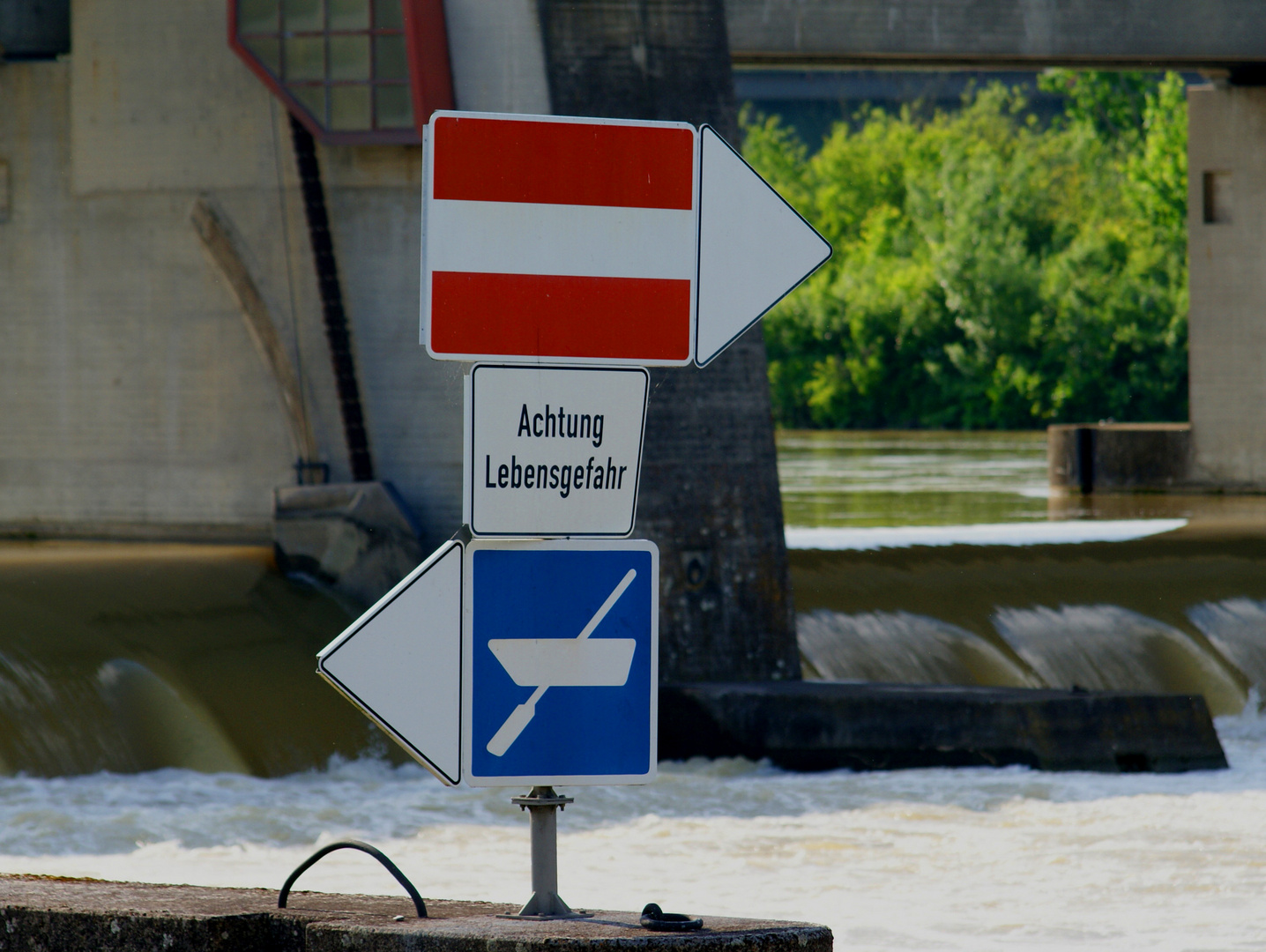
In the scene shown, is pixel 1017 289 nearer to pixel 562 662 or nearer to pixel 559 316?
pixel 559 316

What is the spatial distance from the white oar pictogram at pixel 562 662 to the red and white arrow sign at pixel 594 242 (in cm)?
49

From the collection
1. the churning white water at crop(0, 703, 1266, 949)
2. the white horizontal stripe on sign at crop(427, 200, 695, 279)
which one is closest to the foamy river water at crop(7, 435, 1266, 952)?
the churning white water at crop(0, 703, 1266, 949)

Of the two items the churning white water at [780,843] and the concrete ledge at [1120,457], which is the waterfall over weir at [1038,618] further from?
the concrete ledge at [1120,457]

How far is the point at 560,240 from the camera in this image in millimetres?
3533

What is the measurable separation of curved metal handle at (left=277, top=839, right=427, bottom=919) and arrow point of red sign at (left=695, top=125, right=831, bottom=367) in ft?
3.70

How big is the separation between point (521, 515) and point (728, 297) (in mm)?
631

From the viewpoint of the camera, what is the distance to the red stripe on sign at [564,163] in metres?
3.46

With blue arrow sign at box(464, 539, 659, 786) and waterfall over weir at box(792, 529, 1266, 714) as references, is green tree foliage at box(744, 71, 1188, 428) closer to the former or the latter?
waterfall over weir at box(792, 529, 1266, 714)

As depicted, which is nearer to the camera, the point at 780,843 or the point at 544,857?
the point at 544,857

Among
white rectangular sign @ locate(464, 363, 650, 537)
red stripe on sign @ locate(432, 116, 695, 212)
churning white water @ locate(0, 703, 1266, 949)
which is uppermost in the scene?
red stripe on sign @ locate(432, 116, 695, 212)

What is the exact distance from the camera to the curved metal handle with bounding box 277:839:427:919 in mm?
3416

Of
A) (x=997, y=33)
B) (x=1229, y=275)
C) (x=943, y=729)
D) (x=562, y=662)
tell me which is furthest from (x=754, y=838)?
(x=1229, y=275)

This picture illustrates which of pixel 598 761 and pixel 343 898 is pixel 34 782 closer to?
pixel 343 898

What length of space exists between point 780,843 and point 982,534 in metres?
7.06
